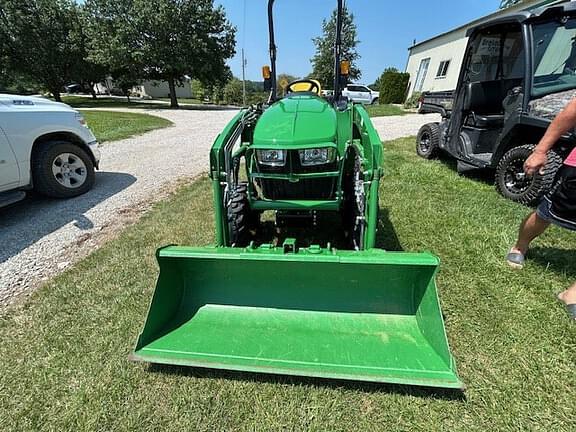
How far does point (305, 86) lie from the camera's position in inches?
168

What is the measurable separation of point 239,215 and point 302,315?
118cm

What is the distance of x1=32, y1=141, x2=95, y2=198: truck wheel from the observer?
4539mm

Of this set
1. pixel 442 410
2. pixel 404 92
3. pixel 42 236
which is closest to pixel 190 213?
pixel 42 236

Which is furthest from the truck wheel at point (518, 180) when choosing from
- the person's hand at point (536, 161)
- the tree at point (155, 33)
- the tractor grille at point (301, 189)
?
the tree at point (155, 33)

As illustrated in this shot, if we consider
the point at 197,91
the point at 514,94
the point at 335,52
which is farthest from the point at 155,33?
the point at 197,91

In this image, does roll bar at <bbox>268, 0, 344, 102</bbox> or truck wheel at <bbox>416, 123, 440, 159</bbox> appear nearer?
roll bar at <bbox>268, 0, 344, 102</bbox>

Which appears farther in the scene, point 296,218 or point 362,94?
point 362,94

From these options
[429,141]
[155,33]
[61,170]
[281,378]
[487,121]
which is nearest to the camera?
[281,378]

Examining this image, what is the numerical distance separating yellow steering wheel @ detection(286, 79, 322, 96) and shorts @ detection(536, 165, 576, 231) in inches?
109

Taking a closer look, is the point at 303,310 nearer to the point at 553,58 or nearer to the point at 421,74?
the point at 553,58

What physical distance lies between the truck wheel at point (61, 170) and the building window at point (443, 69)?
19.6m

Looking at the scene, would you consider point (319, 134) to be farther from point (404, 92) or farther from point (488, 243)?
point (404, 92)

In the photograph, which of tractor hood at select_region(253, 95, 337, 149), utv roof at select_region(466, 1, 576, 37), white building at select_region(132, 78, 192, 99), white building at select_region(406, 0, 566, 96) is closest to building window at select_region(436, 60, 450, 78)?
→ white building at select_region(406, 0, 566, 96)

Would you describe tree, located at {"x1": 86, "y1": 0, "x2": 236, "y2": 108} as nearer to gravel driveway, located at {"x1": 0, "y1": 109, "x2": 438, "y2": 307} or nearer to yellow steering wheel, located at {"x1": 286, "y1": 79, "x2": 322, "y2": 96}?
gravel driveway, located at {"x1": 0, "y1": 109, "x2": 438, "y2": 307}
